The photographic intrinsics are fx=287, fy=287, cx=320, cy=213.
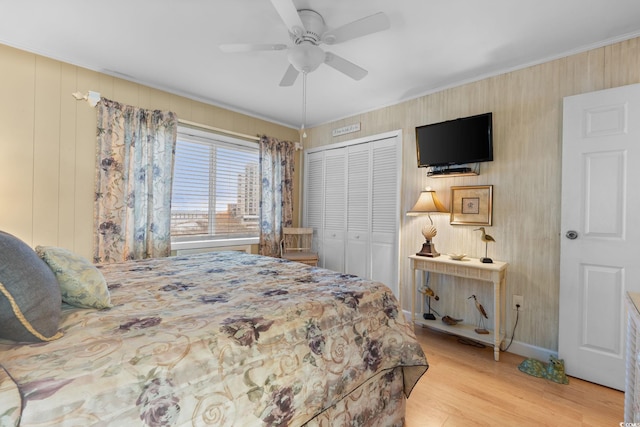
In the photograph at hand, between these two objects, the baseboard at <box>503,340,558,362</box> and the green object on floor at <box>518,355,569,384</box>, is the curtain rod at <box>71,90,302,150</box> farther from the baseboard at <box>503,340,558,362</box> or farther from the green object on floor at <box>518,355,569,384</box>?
the green object on floor at <box>518,355,569,384</box>

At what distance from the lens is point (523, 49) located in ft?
7.88

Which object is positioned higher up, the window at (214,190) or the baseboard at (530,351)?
A: the window at (214,190)

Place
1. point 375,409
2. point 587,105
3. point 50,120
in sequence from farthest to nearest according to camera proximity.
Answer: point 50,120, point 587,105, point 375,409

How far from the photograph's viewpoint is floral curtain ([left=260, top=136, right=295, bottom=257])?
4164 mm

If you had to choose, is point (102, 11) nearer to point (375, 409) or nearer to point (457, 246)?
point (375, 409)

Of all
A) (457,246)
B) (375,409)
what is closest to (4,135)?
(375,409)

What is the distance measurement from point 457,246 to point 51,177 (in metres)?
3.98

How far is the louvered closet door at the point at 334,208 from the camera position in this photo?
4.19m

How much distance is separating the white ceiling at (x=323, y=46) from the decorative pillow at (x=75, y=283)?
1776 millimetres

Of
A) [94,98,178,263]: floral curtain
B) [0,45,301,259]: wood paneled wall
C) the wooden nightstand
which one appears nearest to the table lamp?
the wooden nightstand

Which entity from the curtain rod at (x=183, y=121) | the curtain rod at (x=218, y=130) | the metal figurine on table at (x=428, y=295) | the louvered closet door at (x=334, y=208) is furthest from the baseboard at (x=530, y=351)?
the curtain rod at (x=218, y=130)

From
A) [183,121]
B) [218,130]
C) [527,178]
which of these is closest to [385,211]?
[527,178]

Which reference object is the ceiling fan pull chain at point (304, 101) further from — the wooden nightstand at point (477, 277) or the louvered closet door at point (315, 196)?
the wooden nightstand at point (477, 277)

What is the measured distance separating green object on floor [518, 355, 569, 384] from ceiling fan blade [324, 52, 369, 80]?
271cm
